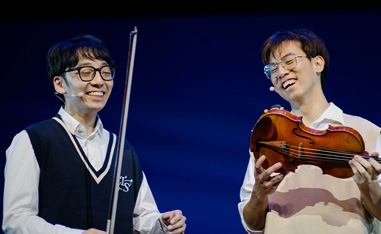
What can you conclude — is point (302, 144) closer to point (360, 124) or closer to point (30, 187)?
point (360, 124)

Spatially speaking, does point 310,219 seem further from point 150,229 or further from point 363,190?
point 150,229

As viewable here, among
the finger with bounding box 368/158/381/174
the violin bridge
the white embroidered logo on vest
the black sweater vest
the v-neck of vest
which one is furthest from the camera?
the white embroidered logo on vest

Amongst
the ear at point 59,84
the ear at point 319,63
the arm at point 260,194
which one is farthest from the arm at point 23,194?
the ear at point 319,63

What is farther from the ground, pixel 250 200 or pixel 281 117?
pixel 281 117

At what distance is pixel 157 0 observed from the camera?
11.3 ft

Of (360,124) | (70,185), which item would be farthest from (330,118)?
(70,185)

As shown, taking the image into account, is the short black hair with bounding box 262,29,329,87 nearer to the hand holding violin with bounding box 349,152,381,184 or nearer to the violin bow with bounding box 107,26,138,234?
the hand holding violin with bounding box 349,152,381,184

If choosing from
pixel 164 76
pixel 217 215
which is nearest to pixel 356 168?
pixel 217 215

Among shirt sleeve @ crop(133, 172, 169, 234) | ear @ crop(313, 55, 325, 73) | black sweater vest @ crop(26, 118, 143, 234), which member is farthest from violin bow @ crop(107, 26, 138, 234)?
ear @ crop(313, 55, 325, 73)

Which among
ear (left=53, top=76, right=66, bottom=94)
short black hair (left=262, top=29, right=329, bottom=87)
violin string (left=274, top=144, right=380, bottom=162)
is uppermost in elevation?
short black hair (left=262, top=29, right=329, bottom=87)

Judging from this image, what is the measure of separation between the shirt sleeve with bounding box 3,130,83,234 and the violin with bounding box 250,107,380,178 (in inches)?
33.0

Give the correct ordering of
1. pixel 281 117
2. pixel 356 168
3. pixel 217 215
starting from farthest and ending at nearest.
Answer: pixel 217 215 → pixel 281 117 → pixel 356 168

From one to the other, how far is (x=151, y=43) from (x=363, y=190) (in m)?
1.92

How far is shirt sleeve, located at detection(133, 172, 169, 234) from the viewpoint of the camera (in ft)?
7.65
